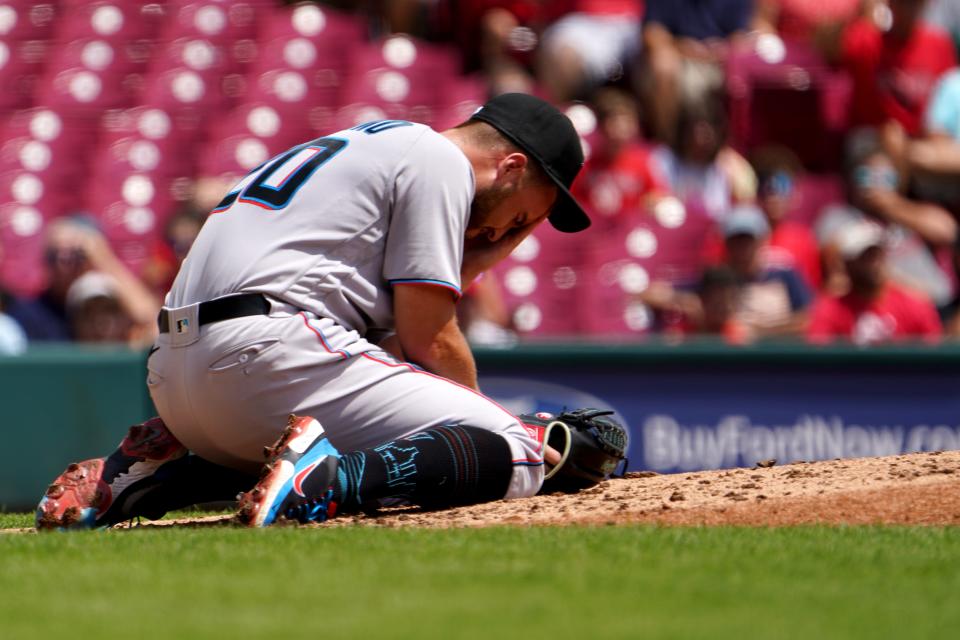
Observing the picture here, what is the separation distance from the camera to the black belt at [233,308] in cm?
425

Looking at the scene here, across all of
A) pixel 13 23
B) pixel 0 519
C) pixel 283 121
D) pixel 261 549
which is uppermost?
pixel 13 23

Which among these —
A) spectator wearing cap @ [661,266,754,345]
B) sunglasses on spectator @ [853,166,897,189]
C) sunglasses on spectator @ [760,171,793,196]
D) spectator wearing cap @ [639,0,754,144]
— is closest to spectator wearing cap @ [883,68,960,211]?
sunglasses on spectator @ [853,166,897,189]

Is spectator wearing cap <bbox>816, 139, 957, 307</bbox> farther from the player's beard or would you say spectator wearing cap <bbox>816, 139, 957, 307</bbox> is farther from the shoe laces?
the shoe laces

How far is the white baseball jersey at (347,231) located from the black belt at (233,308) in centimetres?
3

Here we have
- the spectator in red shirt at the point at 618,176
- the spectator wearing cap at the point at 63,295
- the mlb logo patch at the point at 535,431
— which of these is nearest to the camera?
the mlb logo patch at the point at 535,431

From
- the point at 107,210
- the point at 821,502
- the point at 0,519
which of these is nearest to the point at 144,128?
the point at 107,210

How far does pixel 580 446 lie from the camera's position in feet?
15.8

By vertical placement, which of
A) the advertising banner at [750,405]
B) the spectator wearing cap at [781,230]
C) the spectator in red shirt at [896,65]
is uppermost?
the spectator in red shirt at [896,65]

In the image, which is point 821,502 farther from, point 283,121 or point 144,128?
A: point 144,128

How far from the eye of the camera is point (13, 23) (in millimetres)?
13359

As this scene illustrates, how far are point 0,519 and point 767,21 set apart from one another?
8.02m

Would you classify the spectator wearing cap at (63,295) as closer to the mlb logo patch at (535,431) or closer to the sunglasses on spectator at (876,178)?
the mlb logo patch at (535,431)

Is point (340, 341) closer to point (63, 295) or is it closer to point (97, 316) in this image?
point (97, 316)

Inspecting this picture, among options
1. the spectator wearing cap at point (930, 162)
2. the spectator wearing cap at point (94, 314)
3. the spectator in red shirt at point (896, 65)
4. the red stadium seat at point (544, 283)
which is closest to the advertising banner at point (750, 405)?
the red stadium seat at point (544, 283)
